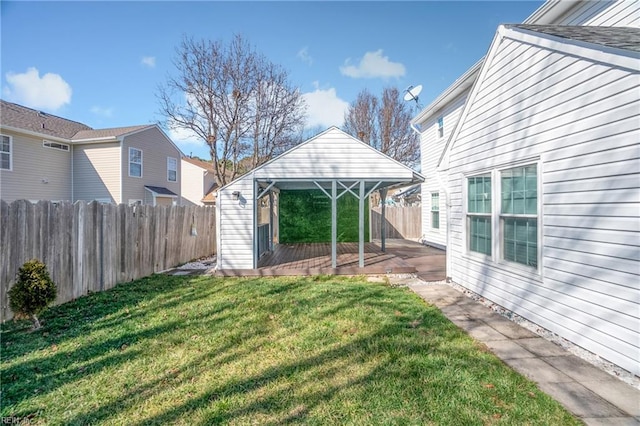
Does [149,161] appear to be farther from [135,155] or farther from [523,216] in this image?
[523,216]

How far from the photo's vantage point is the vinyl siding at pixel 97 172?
48.4ft

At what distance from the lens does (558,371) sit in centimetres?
287

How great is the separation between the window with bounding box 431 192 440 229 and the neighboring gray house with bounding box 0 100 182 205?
14.4 meters

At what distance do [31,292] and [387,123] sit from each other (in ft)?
79.7

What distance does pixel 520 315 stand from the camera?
4.27m

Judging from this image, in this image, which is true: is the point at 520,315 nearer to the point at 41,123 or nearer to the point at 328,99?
the point at 41,123

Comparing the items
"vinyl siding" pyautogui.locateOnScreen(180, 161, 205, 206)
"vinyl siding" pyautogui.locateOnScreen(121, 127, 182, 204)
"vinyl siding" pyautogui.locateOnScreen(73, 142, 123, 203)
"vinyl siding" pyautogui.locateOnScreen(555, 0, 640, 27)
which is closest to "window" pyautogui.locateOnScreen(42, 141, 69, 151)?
"vinyl siding" pyautogui.locateOnScreen(73, 142, 123, 203)

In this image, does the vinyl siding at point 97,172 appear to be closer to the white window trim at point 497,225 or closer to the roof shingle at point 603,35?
the white window trim at point 497,225

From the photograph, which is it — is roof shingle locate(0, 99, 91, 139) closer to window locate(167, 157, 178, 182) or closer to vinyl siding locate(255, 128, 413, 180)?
window locate(167, 157, 178, 182)

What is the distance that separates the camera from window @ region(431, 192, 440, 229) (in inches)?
471

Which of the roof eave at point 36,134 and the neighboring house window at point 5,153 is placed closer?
the roof eave at point 36,134

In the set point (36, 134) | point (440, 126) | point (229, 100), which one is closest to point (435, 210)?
point (440, 126)

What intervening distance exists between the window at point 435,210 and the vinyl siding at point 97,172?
14765 mm

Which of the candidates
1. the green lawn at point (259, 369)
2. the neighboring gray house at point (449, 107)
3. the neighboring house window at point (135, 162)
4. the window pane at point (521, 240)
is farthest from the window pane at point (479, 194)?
the neighboring house window at point (135, 162)
